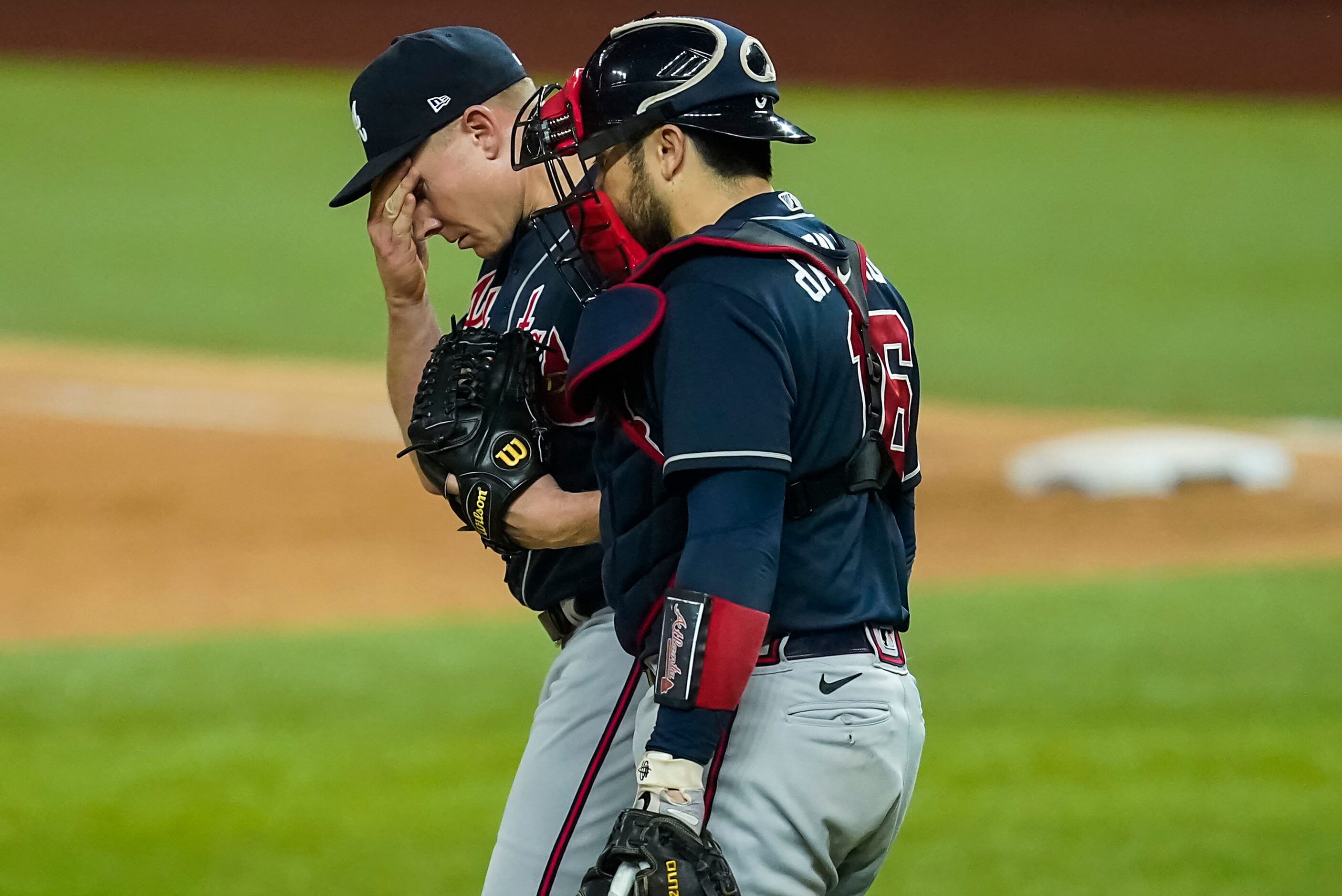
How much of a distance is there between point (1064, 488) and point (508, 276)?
323 inches

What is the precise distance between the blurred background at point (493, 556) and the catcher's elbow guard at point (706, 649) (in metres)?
2.91

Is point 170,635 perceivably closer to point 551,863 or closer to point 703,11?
point 551,863

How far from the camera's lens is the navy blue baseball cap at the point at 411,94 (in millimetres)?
3336

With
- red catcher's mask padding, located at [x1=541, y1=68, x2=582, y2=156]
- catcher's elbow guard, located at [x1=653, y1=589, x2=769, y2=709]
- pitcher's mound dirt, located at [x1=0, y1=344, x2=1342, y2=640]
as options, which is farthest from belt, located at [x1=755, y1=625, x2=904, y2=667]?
pitcher's mound dirt, located at [x1=0, y1=344, x2=1342, y2=640]

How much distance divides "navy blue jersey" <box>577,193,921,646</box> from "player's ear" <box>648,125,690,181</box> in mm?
118

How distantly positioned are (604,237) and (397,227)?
59 cm

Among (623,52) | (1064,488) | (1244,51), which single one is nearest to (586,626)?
(623,52)

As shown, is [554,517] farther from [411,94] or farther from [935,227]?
[935,227]

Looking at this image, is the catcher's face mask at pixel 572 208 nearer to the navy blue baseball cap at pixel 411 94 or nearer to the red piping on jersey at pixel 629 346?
the navy blue baseball cap at pixel 411 94

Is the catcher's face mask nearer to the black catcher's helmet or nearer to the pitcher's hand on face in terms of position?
the black catcher's helmet

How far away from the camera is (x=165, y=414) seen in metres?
12.7

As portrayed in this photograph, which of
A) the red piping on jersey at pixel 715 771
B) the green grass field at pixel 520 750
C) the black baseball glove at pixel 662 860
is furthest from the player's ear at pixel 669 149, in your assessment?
the green grass field at pixel 520 750

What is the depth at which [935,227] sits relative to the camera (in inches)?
875

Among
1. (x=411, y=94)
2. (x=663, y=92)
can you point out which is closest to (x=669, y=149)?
(x=663, y=92)
